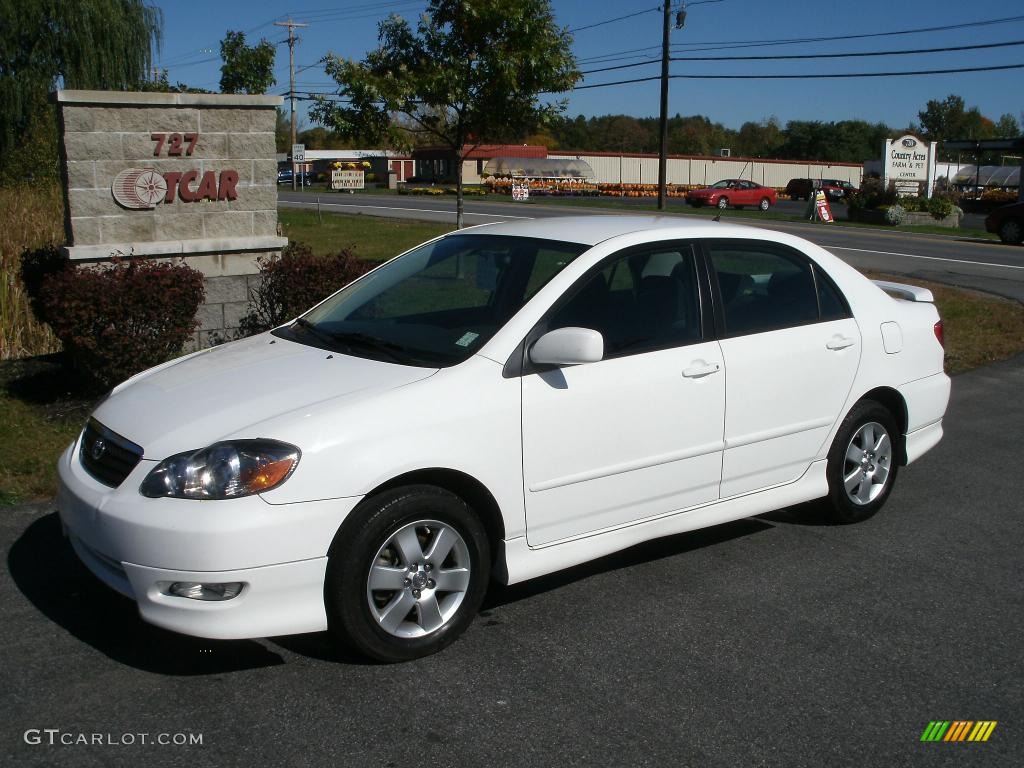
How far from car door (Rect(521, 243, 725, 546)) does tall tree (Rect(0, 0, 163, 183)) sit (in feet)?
83.6

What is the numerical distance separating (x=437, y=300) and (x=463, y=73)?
10819 millimetres

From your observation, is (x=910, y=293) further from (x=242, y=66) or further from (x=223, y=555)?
(x=242, y=66)

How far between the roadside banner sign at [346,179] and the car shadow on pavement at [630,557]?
25.4 meters

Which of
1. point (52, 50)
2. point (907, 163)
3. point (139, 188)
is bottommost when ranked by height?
point (139, 188)

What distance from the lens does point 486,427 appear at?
411 cm

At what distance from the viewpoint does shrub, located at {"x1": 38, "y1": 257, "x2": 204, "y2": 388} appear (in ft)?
23.8

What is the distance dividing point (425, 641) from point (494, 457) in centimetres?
77

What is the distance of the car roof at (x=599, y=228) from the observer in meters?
4.94

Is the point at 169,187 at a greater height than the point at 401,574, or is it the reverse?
the point at 169,187

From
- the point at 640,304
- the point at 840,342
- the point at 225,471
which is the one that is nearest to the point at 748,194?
the point at 840,342

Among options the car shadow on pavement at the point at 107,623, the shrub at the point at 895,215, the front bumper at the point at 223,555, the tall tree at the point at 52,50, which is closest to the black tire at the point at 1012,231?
the shrub at the point at 895,215

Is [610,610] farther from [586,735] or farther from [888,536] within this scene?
[888,536]

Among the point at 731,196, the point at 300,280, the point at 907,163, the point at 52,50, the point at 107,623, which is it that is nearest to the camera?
the point at 107,623

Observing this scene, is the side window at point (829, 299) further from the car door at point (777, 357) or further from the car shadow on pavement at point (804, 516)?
the car shadow on pavement at point (804, 516)
